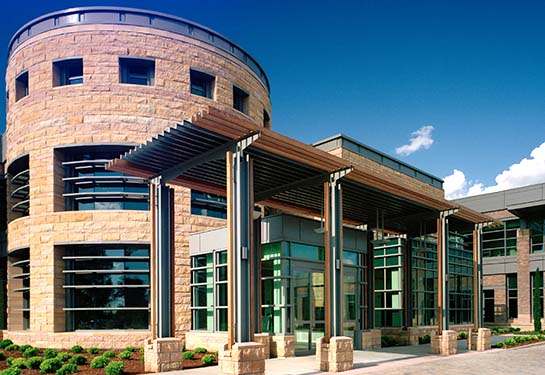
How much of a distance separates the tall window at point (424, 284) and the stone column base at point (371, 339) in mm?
4073

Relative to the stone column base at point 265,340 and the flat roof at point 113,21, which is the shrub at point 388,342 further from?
the flat roof at point 113,21

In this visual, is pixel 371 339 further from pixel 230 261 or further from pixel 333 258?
pixel 230 261

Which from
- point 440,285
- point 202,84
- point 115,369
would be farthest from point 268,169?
point 202,84

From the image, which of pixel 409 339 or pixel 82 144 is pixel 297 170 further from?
pixel 409 339

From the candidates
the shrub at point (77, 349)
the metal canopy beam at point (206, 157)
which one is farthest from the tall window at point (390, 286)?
the shrub at point (77, 349)

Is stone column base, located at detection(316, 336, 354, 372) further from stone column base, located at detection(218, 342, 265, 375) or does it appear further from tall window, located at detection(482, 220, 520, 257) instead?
tall window, located at detection(482, 220, 520, 257)

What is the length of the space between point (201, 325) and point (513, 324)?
24.5 metres

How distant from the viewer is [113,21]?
2123 centimetres

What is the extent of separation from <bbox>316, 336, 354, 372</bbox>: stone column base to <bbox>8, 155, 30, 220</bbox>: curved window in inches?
584

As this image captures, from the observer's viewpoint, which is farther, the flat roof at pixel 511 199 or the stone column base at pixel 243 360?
the flat roof at pixel 511 199

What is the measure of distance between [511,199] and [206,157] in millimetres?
28972

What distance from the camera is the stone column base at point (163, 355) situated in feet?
46.0

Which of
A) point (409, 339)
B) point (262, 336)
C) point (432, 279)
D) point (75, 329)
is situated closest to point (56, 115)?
point (75, 329)

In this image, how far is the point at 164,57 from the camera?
21781 millimetres
